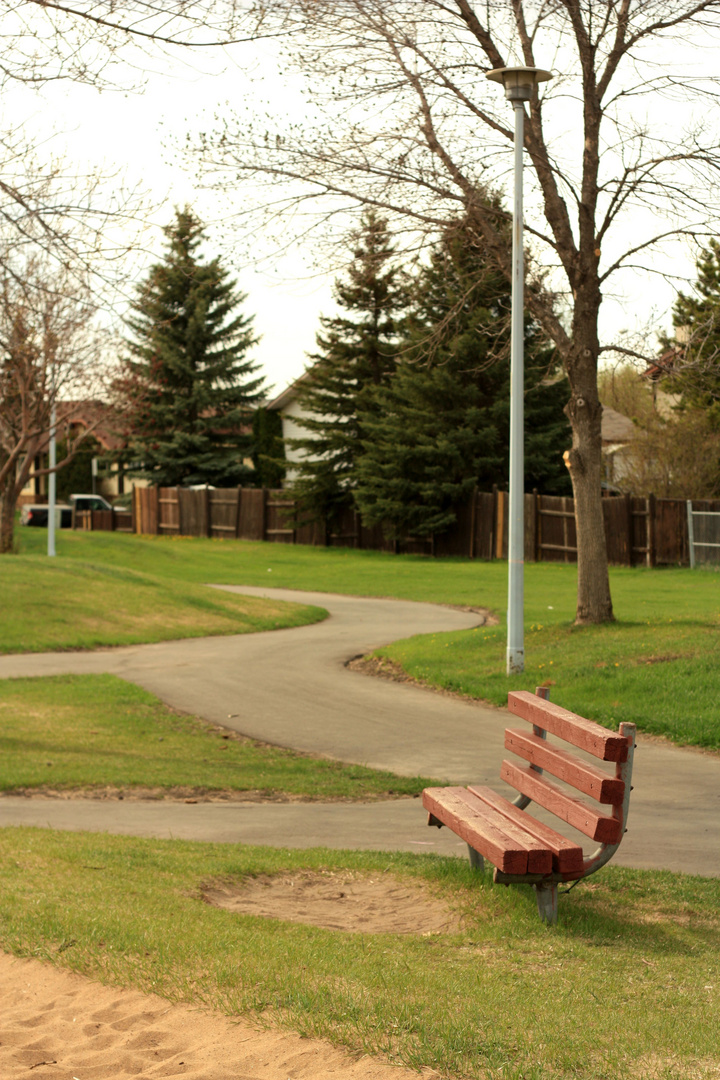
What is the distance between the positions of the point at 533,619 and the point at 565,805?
1527 cm

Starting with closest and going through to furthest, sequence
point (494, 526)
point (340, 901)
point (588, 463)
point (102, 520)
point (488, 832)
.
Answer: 1. point (488, 832)
2. point (340, 901)
3. point (588, 463)
4. point (494, 526)
5. point (102, 520)

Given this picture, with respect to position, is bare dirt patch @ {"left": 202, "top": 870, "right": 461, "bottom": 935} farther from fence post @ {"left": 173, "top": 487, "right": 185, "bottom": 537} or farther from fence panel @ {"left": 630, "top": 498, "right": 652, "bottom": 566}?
fence post @ {"left": 173, "top": 487, "right": 185, "bottom": 537}

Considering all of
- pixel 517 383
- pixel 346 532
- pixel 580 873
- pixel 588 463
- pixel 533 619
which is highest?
pixel 517 383

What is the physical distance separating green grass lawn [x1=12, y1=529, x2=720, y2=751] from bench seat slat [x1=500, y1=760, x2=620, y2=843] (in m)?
4.79

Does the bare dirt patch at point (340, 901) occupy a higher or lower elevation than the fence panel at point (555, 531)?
lower

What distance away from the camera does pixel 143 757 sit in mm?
10586

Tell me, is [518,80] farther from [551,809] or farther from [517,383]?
[551,809]

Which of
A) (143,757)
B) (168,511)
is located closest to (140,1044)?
(143,757)

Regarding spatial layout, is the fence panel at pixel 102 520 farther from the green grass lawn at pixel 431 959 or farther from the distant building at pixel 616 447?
the green grass lawn at pixel 431 959

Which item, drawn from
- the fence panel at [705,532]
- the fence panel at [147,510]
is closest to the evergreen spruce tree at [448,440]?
the fence panel at [705,532]

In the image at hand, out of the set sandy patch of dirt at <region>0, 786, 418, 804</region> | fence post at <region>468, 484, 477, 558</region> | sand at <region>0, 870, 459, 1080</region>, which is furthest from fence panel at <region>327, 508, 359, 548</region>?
sand at <region>0, 870, 459, 1080</region>

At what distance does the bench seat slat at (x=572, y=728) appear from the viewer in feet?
17.1

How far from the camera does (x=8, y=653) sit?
59.6 feet

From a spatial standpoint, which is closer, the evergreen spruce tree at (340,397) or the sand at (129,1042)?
the sand at (129,1042)
